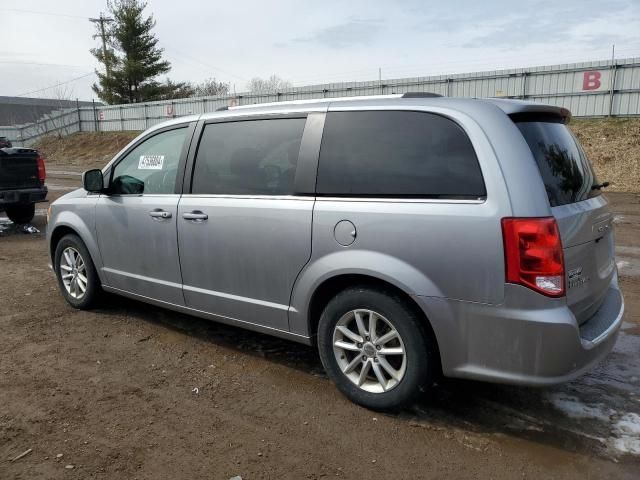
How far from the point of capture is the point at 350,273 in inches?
123

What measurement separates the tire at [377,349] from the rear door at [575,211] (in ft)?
2.74

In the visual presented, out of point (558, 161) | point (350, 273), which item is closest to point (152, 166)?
point (350, 273)

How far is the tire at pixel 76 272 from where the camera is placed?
5035 mm

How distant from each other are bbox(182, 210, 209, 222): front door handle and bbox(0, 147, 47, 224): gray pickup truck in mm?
7135

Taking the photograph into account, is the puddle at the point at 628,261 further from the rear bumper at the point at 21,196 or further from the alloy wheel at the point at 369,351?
the rear bumper at the point at 21,196

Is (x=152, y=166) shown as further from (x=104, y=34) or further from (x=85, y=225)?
(x=104, y=34)

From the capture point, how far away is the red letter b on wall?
1902 cm

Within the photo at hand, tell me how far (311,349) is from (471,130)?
2.19 meters

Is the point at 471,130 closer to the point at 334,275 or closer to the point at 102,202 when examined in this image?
the point at 334,275

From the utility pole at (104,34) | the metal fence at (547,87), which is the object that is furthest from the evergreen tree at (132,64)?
the metal fence at (547,87)

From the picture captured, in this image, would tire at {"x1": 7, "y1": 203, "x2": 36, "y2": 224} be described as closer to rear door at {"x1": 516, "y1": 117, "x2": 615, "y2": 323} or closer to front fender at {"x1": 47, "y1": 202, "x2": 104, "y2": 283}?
front fender at {"x1": 47, "y1": 202, "x2": 104, "y2": 283}

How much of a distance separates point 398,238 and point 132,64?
45207 millimetres

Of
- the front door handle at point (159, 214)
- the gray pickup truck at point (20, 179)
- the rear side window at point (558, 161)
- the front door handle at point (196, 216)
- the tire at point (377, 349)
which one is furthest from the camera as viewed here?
the gray pickup truck at point (20, 179)

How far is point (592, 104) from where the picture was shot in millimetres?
19359
